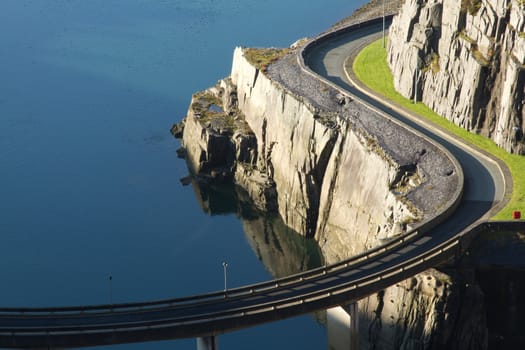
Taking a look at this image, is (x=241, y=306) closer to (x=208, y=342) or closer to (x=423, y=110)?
(x=208, y=342)

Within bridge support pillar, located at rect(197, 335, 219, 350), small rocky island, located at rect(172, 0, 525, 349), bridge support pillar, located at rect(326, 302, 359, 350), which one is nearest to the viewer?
bridge support pillar, located at rect(197, 335, 219, 350)

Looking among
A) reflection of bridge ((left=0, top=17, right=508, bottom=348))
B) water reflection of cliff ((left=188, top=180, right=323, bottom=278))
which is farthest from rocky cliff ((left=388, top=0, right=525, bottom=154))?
water reflection of cliff ((left=188, top=180, right=323, bottom=278))

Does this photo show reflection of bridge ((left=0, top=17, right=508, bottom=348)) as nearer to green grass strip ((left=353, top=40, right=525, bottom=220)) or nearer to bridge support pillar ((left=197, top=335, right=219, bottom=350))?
bridge support pillar ((left=197, top=335, right=219, bottom=350))

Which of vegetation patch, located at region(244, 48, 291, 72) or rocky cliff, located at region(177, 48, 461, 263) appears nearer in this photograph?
rocky cliff, located at region(177, 48, 461, 263)

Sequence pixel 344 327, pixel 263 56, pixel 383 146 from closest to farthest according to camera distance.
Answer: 1. pixel 344 327
2. pixel 383 146
3. pixel 263 56

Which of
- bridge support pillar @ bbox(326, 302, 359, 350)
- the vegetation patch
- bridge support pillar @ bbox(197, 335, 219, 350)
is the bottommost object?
bridge support pillar @ bbox(197, 335, 219, 350)

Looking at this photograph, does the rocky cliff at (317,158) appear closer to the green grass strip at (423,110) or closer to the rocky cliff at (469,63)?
the green grass strip at (423,110)

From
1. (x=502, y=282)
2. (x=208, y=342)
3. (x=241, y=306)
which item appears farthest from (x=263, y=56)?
(x=208, y=342)
